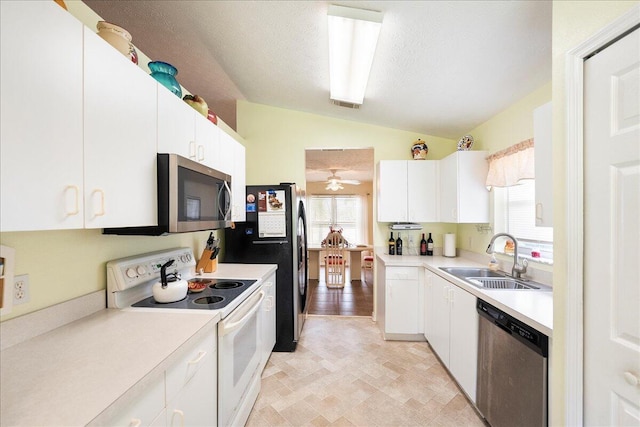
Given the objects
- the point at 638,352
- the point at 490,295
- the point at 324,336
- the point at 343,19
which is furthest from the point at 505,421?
the point at 343,19

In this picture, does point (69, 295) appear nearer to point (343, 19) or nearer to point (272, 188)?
point (272, 188)

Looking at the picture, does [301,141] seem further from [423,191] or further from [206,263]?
[206,263]

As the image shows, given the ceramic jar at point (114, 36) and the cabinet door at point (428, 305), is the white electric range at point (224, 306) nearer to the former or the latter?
the ceramic jar at point (114, 36)

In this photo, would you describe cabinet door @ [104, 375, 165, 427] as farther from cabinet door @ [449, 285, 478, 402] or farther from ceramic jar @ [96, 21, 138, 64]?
cabinet door @ [449, 285, 478, 402]

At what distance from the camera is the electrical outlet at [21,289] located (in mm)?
929

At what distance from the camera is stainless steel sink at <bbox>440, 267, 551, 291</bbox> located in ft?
5.98

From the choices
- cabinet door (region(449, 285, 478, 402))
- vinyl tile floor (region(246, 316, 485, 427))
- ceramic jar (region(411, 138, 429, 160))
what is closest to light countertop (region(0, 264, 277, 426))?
vinyl tile floor (region(246, 316, 485, 427))

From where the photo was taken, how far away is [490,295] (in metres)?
1.56

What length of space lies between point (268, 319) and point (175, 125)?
1698 millimetres

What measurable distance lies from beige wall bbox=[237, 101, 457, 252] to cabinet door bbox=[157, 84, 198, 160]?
5.78 feet

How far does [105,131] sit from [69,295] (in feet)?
2.57

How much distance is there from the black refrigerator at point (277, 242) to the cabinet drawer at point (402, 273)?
1.01m

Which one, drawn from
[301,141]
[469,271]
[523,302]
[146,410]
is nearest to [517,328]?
[523,302]

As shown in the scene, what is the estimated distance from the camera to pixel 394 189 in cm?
302
